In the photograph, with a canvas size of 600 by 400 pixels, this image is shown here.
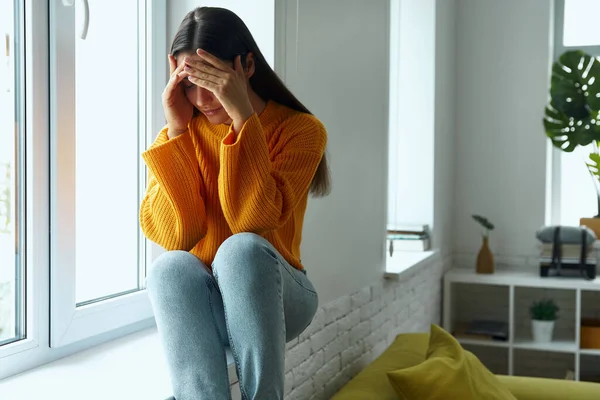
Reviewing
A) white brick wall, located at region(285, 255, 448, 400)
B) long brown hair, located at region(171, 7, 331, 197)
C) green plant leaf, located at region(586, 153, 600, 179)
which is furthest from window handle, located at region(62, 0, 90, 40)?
green plant leaf, located at region(586, 153, 600, 179)

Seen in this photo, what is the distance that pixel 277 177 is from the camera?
1.40 metres

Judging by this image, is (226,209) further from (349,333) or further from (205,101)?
(349,333)

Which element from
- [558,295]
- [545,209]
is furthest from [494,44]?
[558,295]

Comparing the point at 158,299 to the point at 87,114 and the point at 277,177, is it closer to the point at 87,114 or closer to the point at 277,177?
the point at 277,177

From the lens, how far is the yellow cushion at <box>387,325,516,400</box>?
6.33ft

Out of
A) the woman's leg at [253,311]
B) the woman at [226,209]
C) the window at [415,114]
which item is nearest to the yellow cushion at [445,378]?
the woman at [226,209]

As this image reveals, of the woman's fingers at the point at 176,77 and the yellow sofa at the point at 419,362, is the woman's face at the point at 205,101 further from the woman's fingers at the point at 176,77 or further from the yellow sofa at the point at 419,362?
the yellow sofa at the point at 419,362

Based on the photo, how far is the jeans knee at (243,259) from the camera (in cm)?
123

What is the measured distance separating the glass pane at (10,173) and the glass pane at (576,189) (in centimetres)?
353

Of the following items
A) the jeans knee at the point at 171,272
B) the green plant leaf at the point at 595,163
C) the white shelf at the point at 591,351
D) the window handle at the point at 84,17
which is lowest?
the white shelf at the point at 591,351

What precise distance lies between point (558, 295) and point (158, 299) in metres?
3.41

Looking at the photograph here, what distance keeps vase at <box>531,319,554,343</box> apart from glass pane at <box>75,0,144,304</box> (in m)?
2.61

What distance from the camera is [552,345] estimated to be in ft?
12.4

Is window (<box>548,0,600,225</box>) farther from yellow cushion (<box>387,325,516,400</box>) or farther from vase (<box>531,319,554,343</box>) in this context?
yellow cushion (<box>387,325,516,400</box>)
